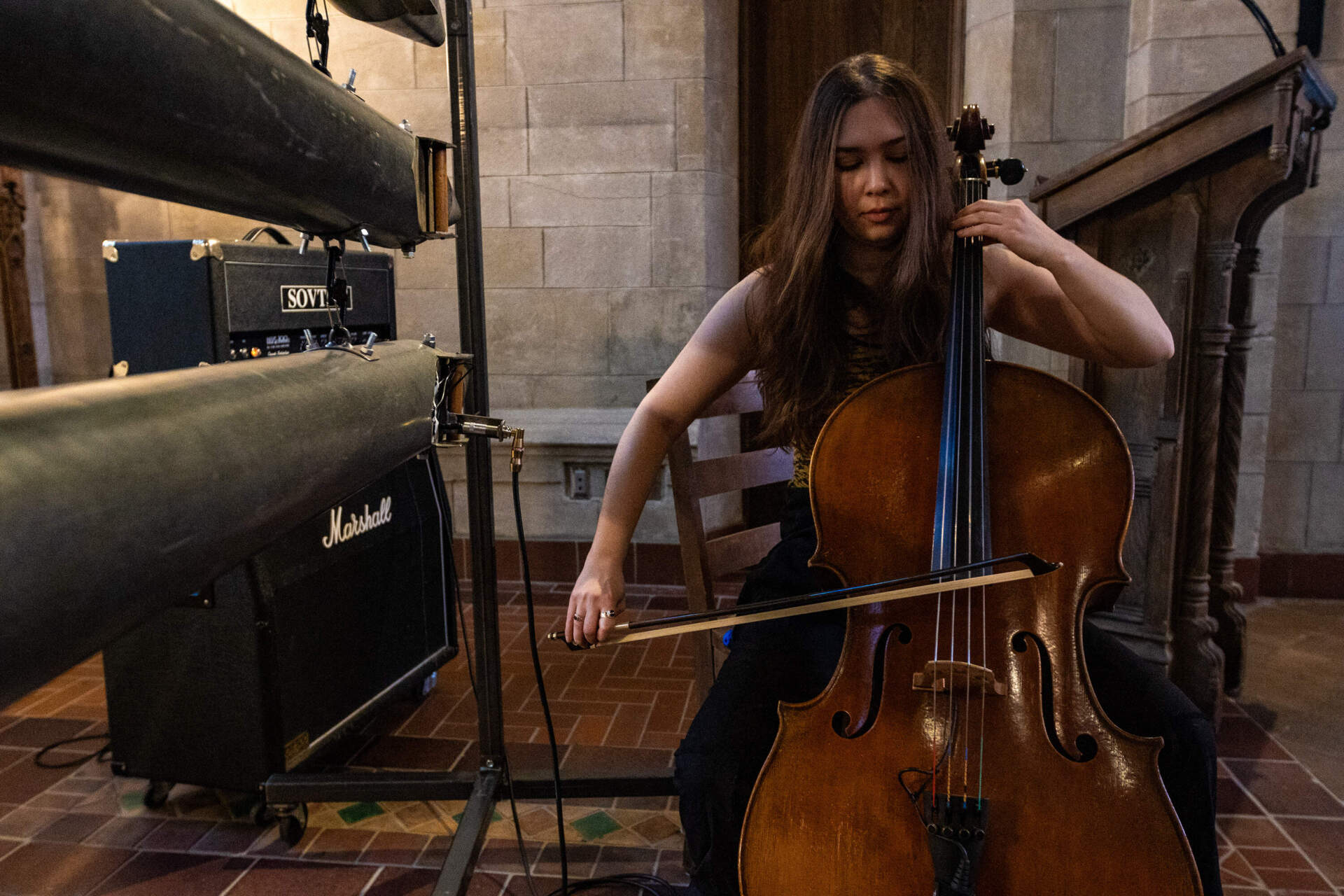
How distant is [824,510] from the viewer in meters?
1.23

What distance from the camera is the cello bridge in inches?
41.2

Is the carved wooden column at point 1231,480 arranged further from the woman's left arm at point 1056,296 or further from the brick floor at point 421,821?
the woman's left arm at point 1056,296

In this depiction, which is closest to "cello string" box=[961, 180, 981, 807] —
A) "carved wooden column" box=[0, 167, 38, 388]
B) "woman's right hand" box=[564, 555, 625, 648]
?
"woman's right hand" box=[564, 555, 625, 648]

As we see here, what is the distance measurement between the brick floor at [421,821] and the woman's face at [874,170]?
45.6 inches

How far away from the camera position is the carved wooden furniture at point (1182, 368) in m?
2.11

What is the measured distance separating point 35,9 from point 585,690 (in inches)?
96.5

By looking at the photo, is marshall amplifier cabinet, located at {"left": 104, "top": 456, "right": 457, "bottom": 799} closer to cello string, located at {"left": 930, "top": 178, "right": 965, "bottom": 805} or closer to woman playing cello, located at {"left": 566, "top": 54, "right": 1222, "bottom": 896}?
woman playing cello, located at {"left": 566, "top": 54, "right": 1222, "bottom": 896}

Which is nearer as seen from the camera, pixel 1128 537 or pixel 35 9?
pixel 35 9

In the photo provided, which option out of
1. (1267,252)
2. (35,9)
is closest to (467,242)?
(35,9)

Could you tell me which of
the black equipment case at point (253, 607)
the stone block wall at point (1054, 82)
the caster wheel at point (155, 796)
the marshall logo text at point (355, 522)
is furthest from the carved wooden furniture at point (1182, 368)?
the caster wheel at point (155, 796)

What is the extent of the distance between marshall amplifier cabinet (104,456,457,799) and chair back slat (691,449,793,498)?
2.40ft

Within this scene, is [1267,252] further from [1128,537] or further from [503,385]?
[503,385]

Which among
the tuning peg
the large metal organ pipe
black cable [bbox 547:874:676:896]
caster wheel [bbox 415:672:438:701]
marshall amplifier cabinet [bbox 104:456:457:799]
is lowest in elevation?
black cable [bbox 547:874:676:896]

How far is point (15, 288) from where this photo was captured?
13.0ft
